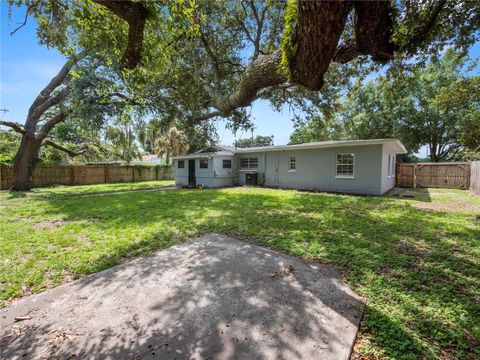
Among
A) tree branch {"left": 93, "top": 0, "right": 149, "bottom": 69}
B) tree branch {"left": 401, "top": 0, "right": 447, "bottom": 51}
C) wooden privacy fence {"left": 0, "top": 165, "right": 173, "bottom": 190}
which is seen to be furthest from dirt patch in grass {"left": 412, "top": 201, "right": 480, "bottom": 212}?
wooden privacy fence {"left": 0, "top": 165, "right": 173, "bottom": 190}

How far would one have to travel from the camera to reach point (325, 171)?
486 inches

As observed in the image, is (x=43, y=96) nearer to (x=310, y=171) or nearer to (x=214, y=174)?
(x=214, y=174)

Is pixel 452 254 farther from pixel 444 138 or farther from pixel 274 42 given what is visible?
pixel 444 138

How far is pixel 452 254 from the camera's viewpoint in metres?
3.81

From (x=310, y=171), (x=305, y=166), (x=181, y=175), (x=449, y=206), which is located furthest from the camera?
(x=181, y=175)

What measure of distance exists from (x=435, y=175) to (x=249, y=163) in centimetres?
1138

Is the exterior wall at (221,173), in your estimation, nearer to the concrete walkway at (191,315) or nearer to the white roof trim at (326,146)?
the white roof trim at (326,146)

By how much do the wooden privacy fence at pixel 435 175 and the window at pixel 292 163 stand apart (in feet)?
23.6

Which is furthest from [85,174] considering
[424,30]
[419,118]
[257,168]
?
[419,118]

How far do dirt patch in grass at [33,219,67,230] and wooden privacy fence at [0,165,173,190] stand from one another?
1148 centimetres

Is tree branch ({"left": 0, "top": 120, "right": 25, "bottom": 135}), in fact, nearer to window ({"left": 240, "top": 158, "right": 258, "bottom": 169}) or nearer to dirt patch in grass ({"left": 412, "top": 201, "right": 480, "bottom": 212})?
window ({"left": 240, "top": 158, "right": 258, "bottom": 169})

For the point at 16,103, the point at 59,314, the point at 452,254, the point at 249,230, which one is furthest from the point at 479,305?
the point at 16,103

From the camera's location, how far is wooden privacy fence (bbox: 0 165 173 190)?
48.8 ft

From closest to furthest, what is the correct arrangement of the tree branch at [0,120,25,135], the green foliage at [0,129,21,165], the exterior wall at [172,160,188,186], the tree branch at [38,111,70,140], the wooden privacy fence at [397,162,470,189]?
1. the tree branch at [0,120,25,135]
2. the tree branch at [38,111,70,140]
3. the wooden privacy fence at [397,162,470,189]
4. the exterior wall at [172,160,188,186]
5. the green foliage at [0,129,21,165]
